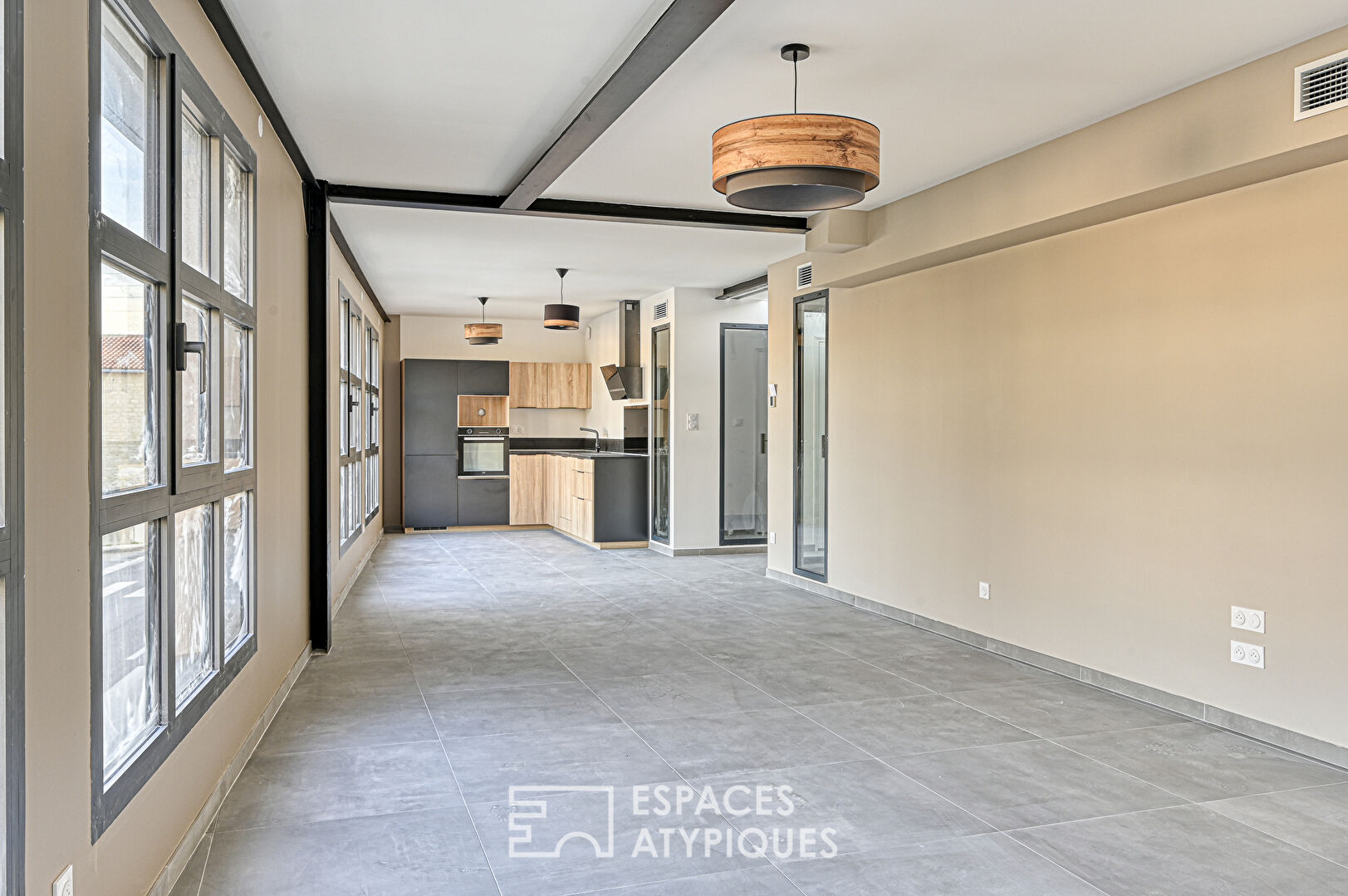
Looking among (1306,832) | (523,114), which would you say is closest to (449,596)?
(523,114)

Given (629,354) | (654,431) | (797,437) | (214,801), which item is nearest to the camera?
(214,801)

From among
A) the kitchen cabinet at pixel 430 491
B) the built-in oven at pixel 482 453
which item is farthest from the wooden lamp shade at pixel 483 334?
the kitchen cabinet at pixel 430 491

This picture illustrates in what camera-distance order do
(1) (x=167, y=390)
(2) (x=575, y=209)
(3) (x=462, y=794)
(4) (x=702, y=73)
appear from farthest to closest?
1. (2) (x=575, y=209)
2. (4) (x=702, y=73)
3. (3) (x=462, y=794)
4. (1) (x=167, y=390)

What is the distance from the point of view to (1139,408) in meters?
4.70

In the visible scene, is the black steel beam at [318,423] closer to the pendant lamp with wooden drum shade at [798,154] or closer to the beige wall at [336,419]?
the beige wall at [336,419]

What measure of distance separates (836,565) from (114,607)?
5684 mm

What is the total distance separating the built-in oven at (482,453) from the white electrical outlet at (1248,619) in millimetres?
9533

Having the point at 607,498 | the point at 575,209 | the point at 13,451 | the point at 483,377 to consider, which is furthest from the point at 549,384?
the point at 13,451

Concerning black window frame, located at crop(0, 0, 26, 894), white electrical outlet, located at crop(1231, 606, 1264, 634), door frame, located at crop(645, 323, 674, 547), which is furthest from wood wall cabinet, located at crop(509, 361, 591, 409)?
black window frame, located at crop(0, 0, 26, 894)

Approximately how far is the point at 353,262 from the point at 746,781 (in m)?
6.19

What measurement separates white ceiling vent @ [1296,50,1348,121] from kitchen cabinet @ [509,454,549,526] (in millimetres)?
9757

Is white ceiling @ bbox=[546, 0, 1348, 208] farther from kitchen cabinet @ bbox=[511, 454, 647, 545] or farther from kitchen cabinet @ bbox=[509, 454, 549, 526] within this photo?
kitchen cabinet @ bbox=[509, 454, 549, 526]

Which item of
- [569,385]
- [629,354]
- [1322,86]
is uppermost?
[1322,86]

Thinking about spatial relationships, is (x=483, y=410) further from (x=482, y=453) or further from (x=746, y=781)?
(x=746, y=781)
